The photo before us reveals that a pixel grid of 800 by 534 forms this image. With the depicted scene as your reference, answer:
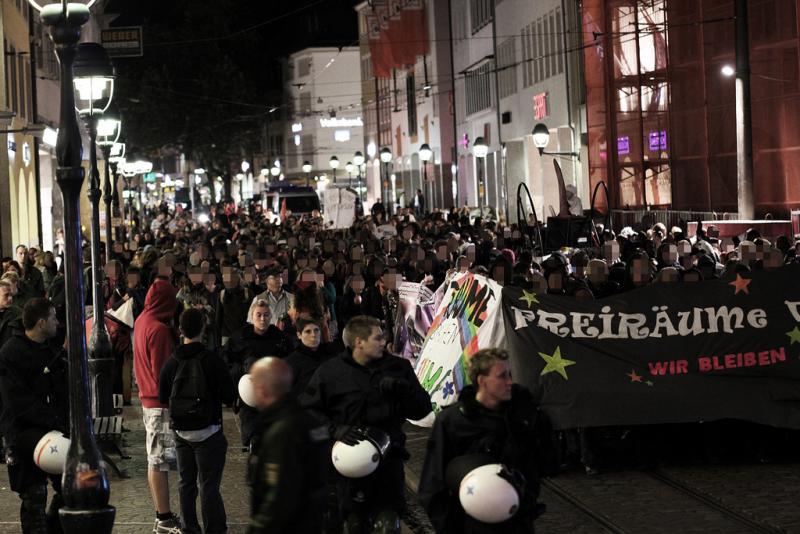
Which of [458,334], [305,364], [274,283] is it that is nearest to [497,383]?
[305,364]

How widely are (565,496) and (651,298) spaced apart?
81.3 inches

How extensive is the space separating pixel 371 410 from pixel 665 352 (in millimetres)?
4270

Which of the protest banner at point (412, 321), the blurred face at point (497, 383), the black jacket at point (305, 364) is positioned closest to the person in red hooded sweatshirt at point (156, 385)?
the black jacket at point (305, 364)

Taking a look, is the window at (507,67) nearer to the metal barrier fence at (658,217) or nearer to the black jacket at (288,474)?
the metal barrier fence at (658,217)

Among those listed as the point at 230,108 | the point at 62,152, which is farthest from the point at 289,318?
the point at 230,108

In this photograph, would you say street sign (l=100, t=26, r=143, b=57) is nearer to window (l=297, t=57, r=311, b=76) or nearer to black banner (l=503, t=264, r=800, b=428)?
black banner (l=503, t=264, r=800, b=428)

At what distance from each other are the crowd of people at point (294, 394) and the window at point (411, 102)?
59.8 metres

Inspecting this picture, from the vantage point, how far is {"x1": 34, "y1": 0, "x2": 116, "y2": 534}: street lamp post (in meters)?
8.63

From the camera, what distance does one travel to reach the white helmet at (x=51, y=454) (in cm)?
938

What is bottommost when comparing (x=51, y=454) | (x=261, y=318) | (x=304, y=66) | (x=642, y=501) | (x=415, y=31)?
(x=642, y=501)

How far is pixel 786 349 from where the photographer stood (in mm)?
12078

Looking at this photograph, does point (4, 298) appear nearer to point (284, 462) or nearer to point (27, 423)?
point (27, 423)

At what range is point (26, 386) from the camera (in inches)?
386

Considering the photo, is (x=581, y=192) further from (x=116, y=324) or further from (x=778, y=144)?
(x=116, y=324)
